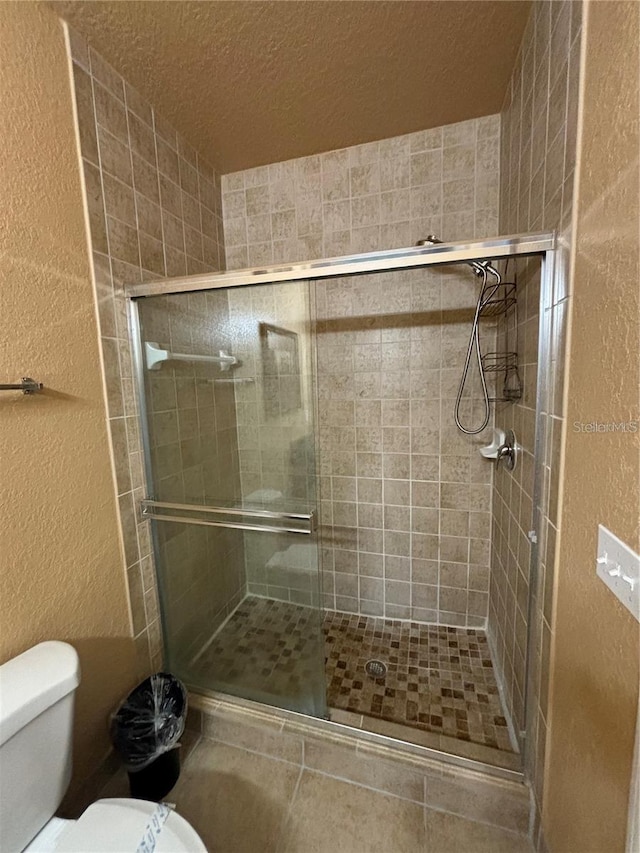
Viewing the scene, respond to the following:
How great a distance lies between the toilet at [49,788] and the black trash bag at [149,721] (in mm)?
293

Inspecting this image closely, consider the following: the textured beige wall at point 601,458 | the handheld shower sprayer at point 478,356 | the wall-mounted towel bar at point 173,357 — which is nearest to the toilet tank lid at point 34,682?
the wall-mounted towel bar at point 173,357

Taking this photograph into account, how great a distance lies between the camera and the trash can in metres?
1.12

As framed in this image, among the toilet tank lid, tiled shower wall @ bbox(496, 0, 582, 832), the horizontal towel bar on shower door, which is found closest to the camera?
the toilet tank lid

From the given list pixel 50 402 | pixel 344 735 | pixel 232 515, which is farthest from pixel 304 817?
pixel 50 402

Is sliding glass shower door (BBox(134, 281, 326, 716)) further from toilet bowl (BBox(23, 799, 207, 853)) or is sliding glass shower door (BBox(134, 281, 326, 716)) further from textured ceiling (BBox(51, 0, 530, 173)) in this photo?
textured ceiling (BBox(51, 0, 530, 173))

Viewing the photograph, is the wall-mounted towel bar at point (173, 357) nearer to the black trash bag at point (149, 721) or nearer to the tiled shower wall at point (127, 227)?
the tiled shower wall at point (127, 227)

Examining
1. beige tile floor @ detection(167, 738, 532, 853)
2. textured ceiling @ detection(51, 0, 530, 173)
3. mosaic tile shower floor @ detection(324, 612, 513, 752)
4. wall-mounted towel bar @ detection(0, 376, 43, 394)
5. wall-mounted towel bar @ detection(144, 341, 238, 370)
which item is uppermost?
textured ceiling @ detection(51, 0, 530, 173)

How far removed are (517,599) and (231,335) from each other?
153cm

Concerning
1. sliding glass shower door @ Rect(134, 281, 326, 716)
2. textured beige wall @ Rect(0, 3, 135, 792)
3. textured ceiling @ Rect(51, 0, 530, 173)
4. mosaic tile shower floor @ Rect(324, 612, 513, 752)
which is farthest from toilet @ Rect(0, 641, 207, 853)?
textured ceiling @ Rect(51, 0, 530, 173)

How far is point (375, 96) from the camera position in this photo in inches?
53.3

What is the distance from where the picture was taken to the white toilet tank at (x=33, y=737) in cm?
73

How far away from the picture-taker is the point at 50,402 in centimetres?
101

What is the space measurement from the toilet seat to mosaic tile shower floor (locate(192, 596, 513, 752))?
2.12 ft

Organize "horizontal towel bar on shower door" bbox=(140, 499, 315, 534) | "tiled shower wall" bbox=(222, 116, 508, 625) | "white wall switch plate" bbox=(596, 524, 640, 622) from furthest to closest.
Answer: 1. "tiled shower wall" bbox=(222, 116, 508, 625)
2. "horizontal towel bar on shower door" bbox=(140, 499, 315, 534)
3. "white wall switch plate" bbox=(596, 524, 640, 622)
